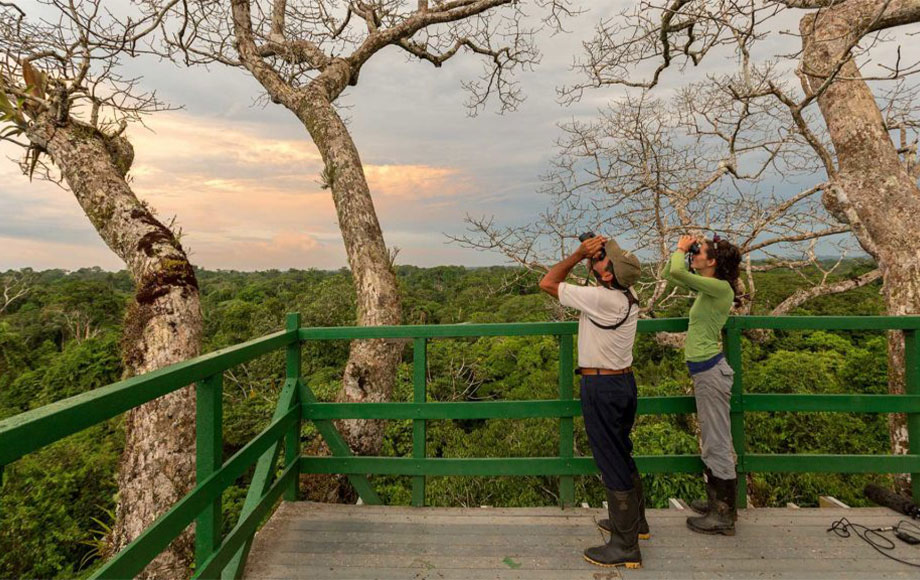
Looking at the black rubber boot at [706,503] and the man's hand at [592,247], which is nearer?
the man's hand at [592,247]

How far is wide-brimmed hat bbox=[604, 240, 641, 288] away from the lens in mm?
2688

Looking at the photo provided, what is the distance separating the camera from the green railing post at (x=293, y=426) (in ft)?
11.2

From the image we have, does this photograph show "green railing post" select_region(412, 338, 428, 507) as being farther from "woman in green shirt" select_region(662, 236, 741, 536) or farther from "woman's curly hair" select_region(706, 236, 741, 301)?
"woman's curly hair" select_region(706, 236, 741, 301)

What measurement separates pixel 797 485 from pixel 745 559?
2120 cm

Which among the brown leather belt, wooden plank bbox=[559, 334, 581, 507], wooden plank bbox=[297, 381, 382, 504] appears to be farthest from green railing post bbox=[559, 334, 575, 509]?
wooden plank bbox=[297, 381, 382, 504]

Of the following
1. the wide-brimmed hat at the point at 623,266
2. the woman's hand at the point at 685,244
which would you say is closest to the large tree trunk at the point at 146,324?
the wide-brimmed hat at the point at 623,266

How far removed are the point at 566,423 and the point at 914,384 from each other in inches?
99.4

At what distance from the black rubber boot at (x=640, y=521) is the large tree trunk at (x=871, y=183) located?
539cm

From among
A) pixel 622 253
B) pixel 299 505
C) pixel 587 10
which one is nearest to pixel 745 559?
pixel 622 253

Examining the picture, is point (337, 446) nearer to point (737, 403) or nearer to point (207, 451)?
point (207, 451)

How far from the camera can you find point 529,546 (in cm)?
298

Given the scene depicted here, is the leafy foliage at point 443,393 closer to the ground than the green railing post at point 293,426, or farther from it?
closer to the ground

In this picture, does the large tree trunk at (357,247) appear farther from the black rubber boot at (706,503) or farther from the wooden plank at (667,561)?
the black rubber boot at (706,503)

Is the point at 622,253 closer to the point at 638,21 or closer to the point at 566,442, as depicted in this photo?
the point at 566,442
